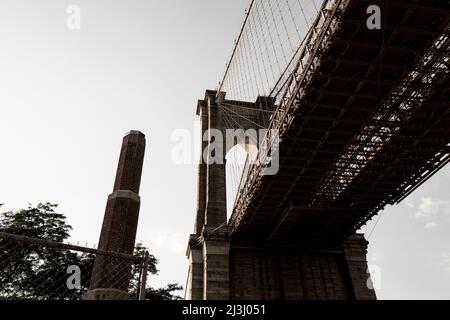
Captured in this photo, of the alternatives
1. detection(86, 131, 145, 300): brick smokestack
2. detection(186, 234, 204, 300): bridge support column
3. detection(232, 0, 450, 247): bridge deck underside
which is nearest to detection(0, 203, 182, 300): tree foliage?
detection(186, 234, 204, 300): bridge support column

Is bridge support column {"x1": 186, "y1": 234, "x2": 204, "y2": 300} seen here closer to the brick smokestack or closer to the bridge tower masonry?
the bridge tower masonry

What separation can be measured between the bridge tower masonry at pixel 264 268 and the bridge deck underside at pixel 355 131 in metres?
1.03

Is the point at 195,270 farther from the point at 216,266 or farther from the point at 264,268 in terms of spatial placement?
the point at 264,268

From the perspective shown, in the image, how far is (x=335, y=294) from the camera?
21531mm

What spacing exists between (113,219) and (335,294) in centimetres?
1850

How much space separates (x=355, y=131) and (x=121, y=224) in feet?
35.3

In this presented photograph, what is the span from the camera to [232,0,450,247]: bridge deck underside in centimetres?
1077

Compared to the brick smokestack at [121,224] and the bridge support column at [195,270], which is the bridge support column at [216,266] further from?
the brick smokestack at [121,224]

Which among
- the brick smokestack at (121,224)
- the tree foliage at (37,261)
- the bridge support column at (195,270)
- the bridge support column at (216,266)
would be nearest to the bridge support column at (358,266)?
the bridge support column at (216,266)

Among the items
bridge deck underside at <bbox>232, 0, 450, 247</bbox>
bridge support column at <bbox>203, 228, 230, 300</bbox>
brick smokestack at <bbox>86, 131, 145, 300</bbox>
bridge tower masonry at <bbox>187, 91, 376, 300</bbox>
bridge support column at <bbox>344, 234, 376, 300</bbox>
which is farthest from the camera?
bridge support column at <bbox>344, 234, 376, 300</bbox>

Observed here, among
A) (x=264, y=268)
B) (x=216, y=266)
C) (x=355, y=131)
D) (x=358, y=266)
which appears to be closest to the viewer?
(x=355, y=131)

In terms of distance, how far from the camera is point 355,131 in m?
14.4

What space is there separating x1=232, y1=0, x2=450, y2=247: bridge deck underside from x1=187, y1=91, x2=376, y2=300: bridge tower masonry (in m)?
1.03

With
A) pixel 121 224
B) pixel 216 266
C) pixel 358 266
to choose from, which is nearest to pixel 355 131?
pixel 121 224
